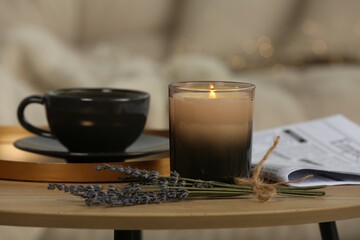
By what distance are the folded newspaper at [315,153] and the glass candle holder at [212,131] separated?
0.22ft

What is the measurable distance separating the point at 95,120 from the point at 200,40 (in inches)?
51.6

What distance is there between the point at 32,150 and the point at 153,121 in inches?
23.8

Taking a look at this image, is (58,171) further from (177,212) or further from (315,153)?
(315,153)

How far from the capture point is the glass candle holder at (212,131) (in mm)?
665

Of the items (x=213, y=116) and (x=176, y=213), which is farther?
(x=213, y=116)

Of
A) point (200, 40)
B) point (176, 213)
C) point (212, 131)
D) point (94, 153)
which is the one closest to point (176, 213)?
point (176, 213)

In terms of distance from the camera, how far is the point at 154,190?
61 cm

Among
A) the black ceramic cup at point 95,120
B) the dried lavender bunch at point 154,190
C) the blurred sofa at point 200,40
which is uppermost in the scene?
the blurred sofa at point 200,40

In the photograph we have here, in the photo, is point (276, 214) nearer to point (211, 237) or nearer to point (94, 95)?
point (94, 95)

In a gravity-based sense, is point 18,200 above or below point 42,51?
below

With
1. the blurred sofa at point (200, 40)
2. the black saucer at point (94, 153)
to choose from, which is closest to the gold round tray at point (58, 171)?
the black saucer at point (94, 153)

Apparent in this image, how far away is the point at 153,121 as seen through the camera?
1.40 m

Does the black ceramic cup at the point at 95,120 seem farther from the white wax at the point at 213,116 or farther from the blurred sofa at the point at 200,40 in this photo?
the blurred sofa at the point at 200,40

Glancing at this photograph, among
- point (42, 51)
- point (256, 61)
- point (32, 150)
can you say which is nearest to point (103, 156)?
point (32, 150)
